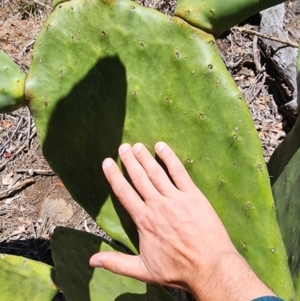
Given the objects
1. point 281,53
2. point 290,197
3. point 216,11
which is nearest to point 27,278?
point 290,197

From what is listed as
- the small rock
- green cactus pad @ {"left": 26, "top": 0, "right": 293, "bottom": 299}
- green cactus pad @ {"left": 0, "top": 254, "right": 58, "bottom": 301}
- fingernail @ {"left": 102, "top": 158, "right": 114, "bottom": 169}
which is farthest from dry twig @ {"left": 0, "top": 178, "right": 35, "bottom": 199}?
fingernail @ {"left": 102, "top": 158, "right": 114, "bottom": 169}

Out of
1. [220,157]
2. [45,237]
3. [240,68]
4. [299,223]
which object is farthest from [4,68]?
[240,68]

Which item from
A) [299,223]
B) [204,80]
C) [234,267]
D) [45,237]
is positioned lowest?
[45,237]

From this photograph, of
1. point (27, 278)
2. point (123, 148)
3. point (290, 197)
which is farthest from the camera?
point (27, 278)

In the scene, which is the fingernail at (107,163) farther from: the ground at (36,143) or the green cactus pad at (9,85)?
the ground at (36,143)

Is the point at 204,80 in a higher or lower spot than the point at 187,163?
higher

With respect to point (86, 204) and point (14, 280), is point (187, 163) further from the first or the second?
point (14, 280)

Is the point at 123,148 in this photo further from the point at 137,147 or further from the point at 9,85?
the point at 9,85
